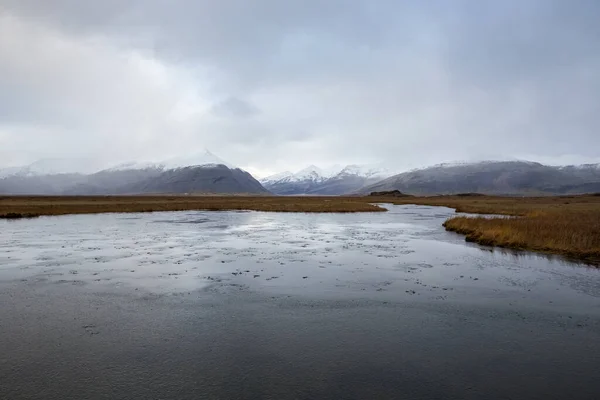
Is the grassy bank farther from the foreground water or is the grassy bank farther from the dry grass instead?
the dry grass

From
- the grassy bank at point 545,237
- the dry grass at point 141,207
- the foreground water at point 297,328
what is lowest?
the foreground water at point 297,328

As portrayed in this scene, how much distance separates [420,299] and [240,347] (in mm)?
7397

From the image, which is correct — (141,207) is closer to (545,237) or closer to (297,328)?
(545,237)

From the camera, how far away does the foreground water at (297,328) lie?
816 cm

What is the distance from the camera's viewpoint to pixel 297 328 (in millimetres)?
11375

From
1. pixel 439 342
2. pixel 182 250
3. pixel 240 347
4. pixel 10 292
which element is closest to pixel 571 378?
pixel 439 342

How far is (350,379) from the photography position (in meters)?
8.41

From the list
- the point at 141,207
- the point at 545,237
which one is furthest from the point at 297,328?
the point at 141,207

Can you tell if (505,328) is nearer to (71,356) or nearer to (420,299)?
(420,299)

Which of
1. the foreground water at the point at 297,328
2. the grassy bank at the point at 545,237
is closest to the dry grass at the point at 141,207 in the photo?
the grassy bank at the point at 545,237

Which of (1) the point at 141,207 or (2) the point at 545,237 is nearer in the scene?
(2) the point at 545,237

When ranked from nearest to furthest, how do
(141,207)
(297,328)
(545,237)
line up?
(297,328), (545,237), (141,207)

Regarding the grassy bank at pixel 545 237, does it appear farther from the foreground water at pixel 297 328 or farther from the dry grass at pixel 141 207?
the dry grass at pixel 141 207

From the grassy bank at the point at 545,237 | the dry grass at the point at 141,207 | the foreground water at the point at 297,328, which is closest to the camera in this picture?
the foreground water at the point at 297,328
